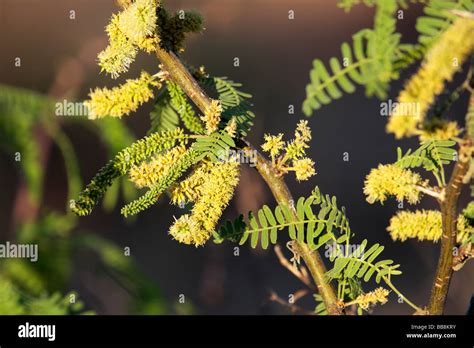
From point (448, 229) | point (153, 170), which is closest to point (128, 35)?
point (153, 170)

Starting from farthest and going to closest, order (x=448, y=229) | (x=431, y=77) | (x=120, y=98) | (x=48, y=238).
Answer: (x=48, y=238)
(x=120, y=98)
(x=448, y=229)
(x=431, y=77)

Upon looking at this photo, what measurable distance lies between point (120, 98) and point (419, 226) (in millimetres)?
314

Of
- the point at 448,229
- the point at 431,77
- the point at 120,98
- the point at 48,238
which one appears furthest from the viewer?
the point at 48,238

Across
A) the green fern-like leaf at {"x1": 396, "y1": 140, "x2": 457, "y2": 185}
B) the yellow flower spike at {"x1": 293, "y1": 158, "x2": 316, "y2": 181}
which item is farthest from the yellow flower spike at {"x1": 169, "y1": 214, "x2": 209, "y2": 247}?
the green fern-like leaf at {"x1": 396, "y1": 140, "x2": 457, "y2": 185}

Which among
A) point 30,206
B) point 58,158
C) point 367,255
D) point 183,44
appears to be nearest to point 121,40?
point 183,44

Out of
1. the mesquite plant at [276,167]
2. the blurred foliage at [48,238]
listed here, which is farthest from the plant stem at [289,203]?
the blurred foliage at [48,238]

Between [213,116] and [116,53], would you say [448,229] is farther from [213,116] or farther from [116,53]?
[116,53]

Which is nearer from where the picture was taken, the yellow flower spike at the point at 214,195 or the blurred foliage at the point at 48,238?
the yellow flower spike at the point at 214,195

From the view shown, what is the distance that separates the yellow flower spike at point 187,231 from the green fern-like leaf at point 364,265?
0.43 ft

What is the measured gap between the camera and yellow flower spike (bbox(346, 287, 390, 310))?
24.5 inches

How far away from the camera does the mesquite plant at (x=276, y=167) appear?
1.86ft

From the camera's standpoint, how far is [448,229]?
57 centimetres

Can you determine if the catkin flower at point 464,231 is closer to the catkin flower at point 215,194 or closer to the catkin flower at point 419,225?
the catkin flower at point 419,225

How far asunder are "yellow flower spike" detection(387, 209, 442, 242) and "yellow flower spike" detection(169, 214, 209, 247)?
0.61 feet
